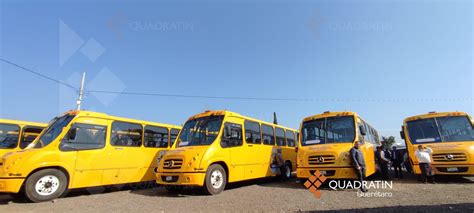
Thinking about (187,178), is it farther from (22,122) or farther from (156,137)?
(22,122)

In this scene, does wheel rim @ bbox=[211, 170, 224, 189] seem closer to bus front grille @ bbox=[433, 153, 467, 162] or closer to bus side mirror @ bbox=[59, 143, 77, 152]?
bus side mirror @ bbox=[59, 143, 77, 152]

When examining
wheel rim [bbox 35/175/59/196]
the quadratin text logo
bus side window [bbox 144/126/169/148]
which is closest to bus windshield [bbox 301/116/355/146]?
the quadratin text logo

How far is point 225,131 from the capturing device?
9.38 meters

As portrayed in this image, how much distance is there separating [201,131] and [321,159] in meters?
3.94

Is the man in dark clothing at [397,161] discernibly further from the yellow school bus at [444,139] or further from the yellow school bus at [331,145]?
the yellow school bus at [331,145]

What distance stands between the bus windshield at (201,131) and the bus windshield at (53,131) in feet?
11.4

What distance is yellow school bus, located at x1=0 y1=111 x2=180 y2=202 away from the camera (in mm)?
7573

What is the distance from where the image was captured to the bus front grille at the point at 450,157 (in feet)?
30.7

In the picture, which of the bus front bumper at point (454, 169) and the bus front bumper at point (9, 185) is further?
the bus front bumper at point (454, 169)

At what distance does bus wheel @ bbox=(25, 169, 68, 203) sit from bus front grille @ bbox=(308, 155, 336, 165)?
24.4ft

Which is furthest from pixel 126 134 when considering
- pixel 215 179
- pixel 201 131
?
pixel 215 179

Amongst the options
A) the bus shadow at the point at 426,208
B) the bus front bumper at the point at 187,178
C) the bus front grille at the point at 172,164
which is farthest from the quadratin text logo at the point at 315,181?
the bus front grille at the point at 172,164

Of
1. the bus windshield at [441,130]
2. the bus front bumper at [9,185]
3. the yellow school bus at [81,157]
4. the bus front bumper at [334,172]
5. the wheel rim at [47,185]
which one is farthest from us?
the bus windshield at [441,130]

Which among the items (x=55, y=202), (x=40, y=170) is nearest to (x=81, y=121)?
(x=40, y=170)
